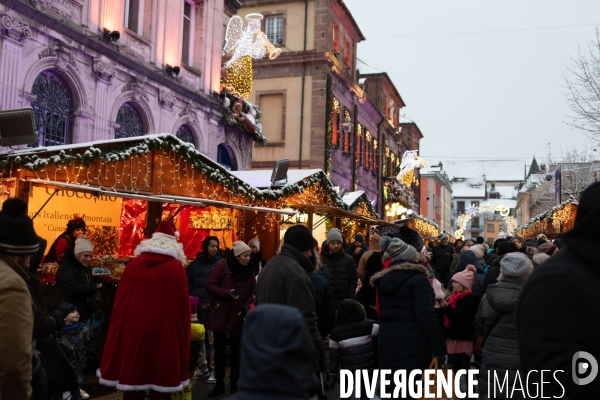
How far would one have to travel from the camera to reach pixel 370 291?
8.23 meters

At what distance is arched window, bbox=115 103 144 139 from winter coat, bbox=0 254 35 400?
38.6 ft

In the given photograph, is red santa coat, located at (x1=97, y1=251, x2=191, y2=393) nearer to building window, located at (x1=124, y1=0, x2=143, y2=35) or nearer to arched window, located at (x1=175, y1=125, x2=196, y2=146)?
building window, located at (x1=124, y1=0, x2=143, y2=35)

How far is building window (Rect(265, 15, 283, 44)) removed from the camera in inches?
1141

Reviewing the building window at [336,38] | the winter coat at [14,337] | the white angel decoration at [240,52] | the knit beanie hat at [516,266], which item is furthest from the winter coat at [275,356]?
the building window at [336,38]

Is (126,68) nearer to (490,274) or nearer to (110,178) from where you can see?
(110,178)

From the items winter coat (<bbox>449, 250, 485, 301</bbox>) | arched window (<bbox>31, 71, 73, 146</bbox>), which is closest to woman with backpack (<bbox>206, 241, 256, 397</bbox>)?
winter coat (<bbox>449, 250, 485, 301</bbox>)

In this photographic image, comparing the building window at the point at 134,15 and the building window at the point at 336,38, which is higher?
the building window at the point at 336,38

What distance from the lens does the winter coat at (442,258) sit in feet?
55.4

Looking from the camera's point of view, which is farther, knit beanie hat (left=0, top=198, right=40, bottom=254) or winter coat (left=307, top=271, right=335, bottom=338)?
winter coat (left=307, top=271, right=335, bottom=338)

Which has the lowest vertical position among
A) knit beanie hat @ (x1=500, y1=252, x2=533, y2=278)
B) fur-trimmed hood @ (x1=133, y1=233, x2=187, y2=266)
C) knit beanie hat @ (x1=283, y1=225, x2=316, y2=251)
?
knit beanie hat @ (x1=500, y1=252, x2=533, y2=278)

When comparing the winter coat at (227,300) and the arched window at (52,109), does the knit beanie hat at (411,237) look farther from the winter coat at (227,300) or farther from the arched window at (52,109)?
the arched window at (52,109)

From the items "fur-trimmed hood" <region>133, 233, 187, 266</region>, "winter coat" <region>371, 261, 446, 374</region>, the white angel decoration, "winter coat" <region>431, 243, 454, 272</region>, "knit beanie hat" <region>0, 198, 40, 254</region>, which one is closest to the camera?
"knit beanie hat" <region>0, 198, 40, 254</region>

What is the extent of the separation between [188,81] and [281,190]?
5491 mm

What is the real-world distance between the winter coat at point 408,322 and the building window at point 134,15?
39.7 feet
